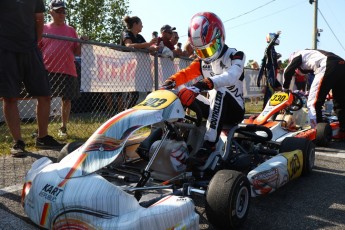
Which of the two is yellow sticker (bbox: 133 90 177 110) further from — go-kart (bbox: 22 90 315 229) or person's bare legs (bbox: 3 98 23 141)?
person's bare legs (bbox: 3 98 23 141)

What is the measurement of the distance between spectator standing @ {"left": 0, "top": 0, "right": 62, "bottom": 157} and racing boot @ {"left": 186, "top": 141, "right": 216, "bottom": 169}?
185cm

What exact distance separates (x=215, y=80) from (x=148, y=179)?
0.99 meters

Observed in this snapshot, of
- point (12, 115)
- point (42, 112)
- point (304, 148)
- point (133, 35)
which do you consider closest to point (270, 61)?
point (133, 35)

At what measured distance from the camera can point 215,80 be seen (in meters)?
2.91

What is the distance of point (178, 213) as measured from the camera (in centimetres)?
195

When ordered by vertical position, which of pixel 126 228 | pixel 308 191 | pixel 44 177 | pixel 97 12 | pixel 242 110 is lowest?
pixel 308 191

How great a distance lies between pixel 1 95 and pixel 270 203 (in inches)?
99.4

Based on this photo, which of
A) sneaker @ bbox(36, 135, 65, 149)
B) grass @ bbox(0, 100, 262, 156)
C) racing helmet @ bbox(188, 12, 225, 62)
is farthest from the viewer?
grass @ bbox(0, 100, 262, 156)

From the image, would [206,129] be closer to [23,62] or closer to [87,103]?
[23,62]

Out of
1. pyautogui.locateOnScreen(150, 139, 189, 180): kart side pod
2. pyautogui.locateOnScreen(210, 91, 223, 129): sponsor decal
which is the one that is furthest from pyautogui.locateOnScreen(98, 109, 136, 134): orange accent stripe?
pyautogui.locateOnScreen(210, 91, 223, 129): sponsor decal

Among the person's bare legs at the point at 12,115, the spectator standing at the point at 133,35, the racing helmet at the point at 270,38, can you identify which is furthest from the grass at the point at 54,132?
the racing helmet at the point at 270,38

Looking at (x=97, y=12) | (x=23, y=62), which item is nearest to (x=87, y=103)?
(x=23, y=62)

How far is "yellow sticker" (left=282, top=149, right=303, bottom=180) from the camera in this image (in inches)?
122

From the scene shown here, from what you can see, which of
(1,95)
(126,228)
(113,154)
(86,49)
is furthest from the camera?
(86,49)
